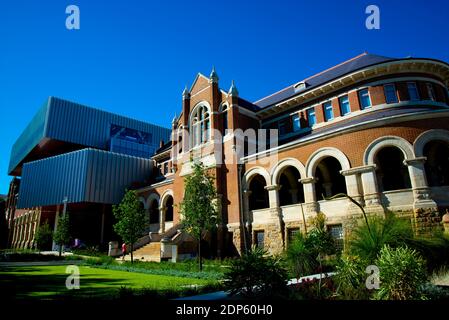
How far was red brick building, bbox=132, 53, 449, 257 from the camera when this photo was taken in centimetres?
1741

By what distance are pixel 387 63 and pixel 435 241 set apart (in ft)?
49.9

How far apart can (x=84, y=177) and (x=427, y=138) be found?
36.6 meters

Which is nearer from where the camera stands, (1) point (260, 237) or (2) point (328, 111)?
(1) point (260, 237)

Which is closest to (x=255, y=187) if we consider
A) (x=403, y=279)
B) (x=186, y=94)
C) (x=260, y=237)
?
(x=260, y=237)

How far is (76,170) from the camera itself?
3841 cm

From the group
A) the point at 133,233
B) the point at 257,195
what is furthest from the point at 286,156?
the point at 133,233

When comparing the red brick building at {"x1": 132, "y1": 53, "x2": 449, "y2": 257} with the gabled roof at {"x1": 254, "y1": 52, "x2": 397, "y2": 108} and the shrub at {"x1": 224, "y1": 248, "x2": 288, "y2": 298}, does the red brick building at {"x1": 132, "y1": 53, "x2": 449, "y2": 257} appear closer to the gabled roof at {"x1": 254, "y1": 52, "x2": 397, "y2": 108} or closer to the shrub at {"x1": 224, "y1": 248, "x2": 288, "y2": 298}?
the gabled roof at {"x1": 254, "y1": 52, "x2": 397, "y2": 108}

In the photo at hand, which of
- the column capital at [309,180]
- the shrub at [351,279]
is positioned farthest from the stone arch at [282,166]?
the shrub at [351,279]

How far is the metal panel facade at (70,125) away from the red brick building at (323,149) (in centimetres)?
3364

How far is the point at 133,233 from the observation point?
77.8ft

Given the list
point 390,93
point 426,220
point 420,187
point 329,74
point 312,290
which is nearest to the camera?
point 312,290

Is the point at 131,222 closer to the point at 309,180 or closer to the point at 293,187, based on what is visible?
the point at 293,187

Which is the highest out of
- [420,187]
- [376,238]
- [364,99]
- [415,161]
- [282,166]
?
[364,99]
